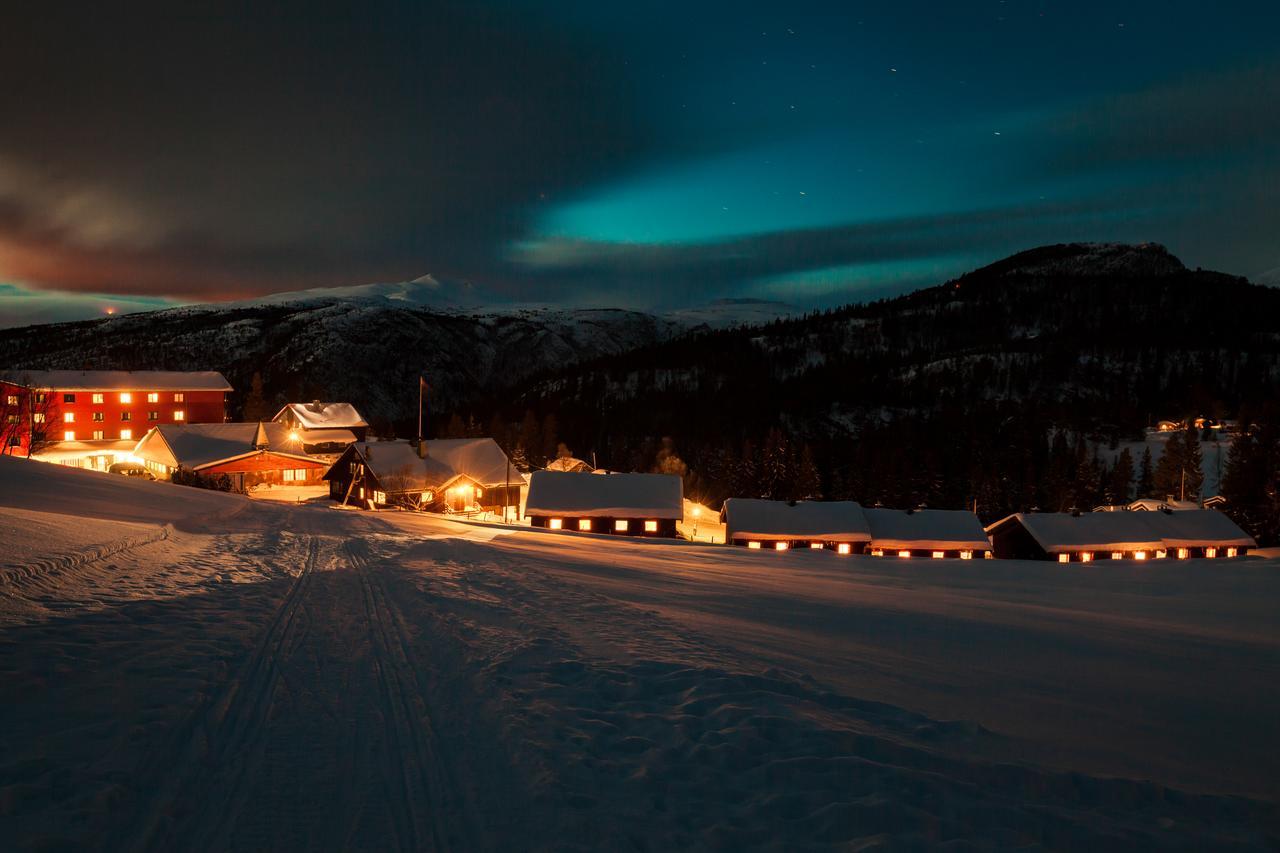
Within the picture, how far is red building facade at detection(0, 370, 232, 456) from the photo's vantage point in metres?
72.3

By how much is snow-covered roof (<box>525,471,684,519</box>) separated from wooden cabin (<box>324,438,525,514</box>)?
2945 mm

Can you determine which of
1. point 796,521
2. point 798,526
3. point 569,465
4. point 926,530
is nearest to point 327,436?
point 569,465

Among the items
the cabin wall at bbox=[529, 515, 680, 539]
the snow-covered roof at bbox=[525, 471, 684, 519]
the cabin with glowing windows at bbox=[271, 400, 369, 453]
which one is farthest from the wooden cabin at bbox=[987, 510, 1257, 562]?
the cabin with glowing windows at bbox=[271, 400, 369, 453]

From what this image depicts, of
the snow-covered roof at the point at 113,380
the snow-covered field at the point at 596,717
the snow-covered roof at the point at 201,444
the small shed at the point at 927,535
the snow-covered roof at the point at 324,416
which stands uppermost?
the snow-covered roof at the point at 113,380

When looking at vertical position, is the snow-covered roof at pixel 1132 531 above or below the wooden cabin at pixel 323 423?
below

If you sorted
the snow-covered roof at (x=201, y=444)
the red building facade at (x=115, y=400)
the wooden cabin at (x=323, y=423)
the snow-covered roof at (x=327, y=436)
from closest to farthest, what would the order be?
the snow-covered roof at (x=201, y=444), the red building facade at (x=115, y=400), the snow-covered roof at (x=327, y=436), the wooden cabin at (x=323, y=423)

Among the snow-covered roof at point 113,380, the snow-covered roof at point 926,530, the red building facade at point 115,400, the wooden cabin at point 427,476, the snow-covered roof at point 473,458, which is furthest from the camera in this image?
the snow-covered roof at point 113,380

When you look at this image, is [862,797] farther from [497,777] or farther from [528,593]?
[528,593]

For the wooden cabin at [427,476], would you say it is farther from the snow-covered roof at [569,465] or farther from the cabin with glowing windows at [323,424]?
the snow-covered roof at [569,465]

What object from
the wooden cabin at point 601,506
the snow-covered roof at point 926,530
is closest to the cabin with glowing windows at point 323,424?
the wooden cabin at point 601,506

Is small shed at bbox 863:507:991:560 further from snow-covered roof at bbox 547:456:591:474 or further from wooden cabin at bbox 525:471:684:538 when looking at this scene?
snow-covered roof at bbox 547:456:591:474

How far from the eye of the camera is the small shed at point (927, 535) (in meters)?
49.7

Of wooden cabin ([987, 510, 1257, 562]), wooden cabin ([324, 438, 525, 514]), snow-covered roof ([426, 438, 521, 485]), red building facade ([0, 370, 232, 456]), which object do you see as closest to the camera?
wooden cabin ([987, 510, 1257, 562])

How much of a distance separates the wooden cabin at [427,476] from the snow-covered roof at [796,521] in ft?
59.8
